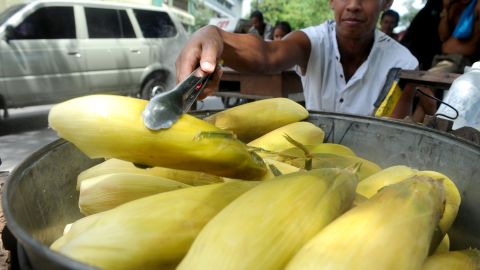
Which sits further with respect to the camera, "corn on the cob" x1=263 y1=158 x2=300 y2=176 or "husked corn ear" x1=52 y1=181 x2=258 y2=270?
"corn on the cob" x1=263 y1=158 x2=300 y2=176

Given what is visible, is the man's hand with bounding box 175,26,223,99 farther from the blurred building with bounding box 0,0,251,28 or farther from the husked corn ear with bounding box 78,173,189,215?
the blurred building with bounding box 0,0,251,28

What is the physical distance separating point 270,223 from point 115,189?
1.24 feet

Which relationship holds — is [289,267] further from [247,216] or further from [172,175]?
[172,175]

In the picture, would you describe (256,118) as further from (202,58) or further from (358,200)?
(358,200)

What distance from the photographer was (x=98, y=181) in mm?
860

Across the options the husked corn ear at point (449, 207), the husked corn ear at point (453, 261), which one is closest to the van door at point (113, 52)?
the husked corn ear at point (449, 207)

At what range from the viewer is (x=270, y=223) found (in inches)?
24.3

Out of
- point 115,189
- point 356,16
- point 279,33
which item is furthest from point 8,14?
point 115,189

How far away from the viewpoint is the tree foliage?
958 inches

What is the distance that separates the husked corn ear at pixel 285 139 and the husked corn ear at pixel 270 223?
395mm

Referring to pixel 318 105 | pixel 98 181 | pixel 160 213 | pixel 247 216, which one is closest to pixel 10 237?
pixel 98 181

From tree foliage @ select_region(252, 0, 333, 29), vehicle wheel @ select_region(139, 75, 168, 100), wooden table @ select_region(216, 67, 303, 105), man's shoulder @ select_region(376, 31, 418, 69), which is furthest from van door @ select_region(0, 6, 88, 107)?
tree foliage @ select_region(252, 0, 333, 29)

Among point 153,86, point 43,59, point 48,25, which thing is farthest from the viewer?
point 153,86

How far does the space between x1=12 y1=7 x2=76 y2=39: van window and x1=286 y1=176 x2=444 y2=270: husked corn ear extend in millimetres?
6070
